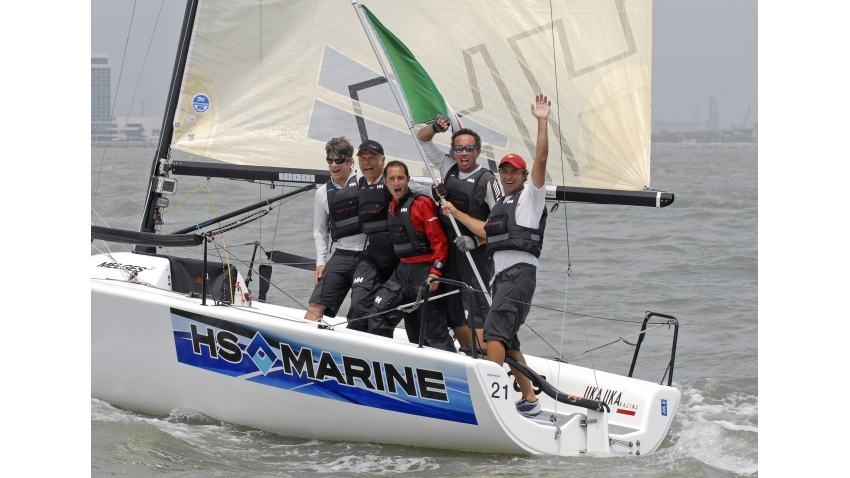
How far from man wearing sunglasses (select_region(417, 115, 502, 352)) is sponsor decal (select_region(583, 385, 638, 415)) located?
77 centimetres

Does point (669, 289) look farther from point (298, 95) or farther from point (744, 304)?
point (298, 95)

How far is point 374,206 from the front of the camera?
5.12 meters

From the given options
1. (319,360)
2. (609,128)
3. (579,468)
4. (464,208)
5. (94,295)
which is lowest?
(579,468)

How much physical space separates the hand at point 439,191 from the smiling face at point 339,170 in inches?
21.5

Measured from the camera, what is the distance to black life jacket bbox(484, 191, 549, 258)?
4.66 metres

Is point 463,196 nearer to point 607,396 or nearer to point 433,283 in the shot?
point 433,283

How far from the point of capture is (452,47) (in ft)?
18.7

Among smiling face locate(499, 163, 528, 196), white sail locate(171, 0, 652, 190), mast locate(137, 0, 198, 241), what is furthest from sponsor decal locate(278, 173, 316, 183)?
smiling face locate(499, 163, 528, 196)

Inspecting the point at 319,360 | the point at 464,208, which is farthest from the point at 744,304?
the point at 319,360

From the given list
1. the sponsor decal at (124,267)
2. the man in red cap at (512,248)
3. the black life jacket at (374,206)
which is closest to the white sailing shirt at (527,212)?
the man in red cap at (512,248)

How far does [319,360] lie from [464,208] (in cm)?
109

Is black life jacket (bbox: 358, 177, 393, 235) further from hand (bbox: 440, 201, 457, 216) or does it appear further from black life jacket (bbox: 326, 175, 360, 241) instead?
hand (bbox: 440, 201, 457, 216)

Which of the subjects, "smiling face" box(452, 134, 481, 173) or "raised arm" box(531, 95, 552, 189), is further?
"smiling face" box(452, 134, 481, 173)

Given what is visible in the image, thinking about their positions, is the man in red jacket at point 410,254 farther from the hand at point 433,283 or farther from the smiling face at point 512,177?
the smiling face at point 512,177
